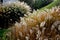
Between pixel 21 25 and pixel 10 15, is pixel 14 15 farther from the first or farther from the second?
pixel 21 25

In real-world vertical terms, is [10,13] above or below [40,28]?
below

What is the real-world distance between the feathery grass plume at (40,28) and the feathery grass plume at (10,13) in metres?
7.33

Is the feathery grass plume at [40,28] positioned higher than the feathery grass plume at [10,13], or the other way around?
the feathery grass plume at [40,28]

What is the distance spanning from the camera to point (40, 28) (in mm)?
4703

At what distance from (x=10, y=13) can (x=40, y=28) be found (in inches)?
319

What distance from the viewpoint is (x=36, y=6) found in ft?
64.2

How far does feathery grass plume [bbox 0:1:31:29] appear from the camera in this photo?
40.5 ft

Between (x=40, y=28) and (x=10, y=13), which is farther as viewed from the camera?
(x=10, y=13)

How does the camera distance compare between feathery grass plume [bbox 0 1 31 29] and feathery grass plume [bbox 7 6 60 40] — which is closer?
feathery grass plume [bbox 7 6 60 40]

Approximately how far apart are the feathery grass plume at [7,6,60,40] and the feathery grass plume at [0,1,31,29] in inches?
288

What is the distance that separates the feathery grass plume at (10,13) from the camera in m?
12.3

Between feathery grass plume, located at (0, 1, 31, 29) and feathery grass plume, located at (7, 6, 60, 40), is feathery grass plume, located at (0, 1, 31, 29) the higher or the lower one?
the lower one

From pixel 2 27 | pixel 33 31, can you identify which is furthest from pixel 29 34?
pixel 2 27

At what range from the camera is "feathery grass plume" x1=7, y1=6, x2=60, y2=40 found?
457 centimetres
